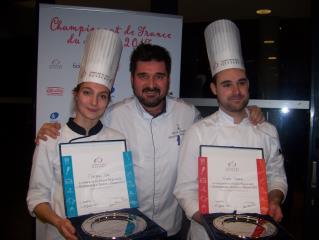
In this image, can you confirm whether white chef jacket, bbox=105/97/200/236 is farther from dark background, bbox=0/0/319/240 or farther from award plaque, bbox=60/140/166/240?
dark background, bbox=0/0/319/240

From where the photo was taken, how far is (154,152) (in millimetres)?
1844

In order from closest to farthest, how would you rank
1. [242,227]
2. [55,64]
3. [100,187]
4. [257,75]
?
1. [242,227]
2. [100,187]
3. [55,64]
4. [257,75]

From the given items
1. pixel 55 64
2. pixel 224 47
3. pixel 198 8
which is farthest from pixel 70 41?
pixel 198 8

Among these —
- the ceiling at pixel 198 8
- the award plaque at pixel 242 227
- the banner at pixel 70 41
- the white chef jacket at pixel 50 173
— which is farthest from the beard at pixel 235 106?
the ceiling at pixel 198 8

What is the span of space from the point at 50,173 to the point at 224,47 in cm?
105

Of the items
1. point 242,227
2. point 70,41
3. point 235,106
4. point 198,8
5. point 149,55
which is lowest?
point 242,227

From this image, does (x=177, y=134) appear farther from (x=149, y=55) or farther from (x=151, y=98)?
(x=149, y=55)

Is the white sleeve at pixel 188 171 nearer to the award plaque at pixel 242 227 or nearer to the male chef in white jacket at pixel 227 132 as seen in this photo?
the male chef in white jacket at pixel 227 132

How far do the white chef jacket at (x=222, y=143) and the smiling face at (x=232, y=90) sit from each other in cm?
7

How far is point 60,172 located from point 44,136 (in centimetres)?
18

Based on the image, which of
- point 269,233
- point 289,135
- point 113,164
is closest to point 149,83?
point 113,164

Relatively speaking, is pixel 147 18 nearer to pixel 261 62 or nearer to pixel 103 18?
pixel 103 18

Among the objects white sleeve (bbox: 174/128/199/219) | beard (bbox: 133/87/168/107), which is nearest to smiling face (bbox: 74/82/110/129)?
beard (bbox: 133/87/168/107)

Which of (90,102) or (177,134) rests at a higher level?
(90,102)
